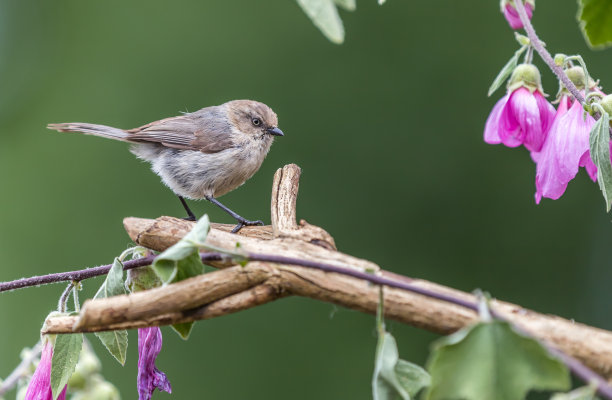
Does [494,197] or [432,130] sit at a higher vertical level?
[432,130]

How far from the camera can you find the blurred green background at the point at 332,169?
511cm

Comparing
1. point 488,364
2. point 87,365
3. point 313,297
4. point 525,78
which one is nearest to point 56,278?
point 87,365

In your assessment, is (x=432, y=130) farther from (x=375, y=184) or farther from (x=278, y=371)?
(x=278, y=371)

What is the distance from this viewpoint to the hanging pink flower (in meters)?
1.31

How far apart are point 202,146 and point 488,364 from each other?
2341 millimetres

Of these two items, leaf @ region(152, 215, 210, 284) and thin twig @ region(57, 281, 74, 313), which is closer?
leaf @ region(152, 215, 210, 284)

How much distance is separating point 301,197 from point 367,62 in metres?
1.18

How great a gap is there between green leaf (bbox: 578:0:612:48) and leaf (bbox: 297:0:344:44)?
18.0 inches

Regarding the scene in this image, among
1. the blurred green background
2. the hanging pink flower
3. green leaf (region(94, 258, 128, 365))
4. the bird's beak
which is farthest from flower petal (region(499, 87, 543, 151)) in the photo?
the blurred green background

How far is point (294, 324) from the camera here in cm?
515

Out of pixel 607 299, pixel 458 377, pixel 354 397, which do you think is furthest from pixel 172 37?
pixel 458 377

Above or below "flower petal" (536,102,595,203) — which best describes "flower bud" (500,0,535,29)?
above

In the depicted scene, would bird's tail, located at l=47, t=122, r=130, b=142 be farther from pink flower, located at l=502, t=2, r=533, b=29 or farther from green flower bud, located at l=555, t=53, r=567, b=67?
green flower bud, located at l=555, t=53, r=567, b=67

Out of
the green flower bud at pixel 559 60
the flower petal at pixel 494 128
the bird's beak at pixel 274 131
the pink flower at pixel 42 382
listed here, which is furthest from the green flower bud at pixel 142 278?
the bird's beak at pixel 274 131
